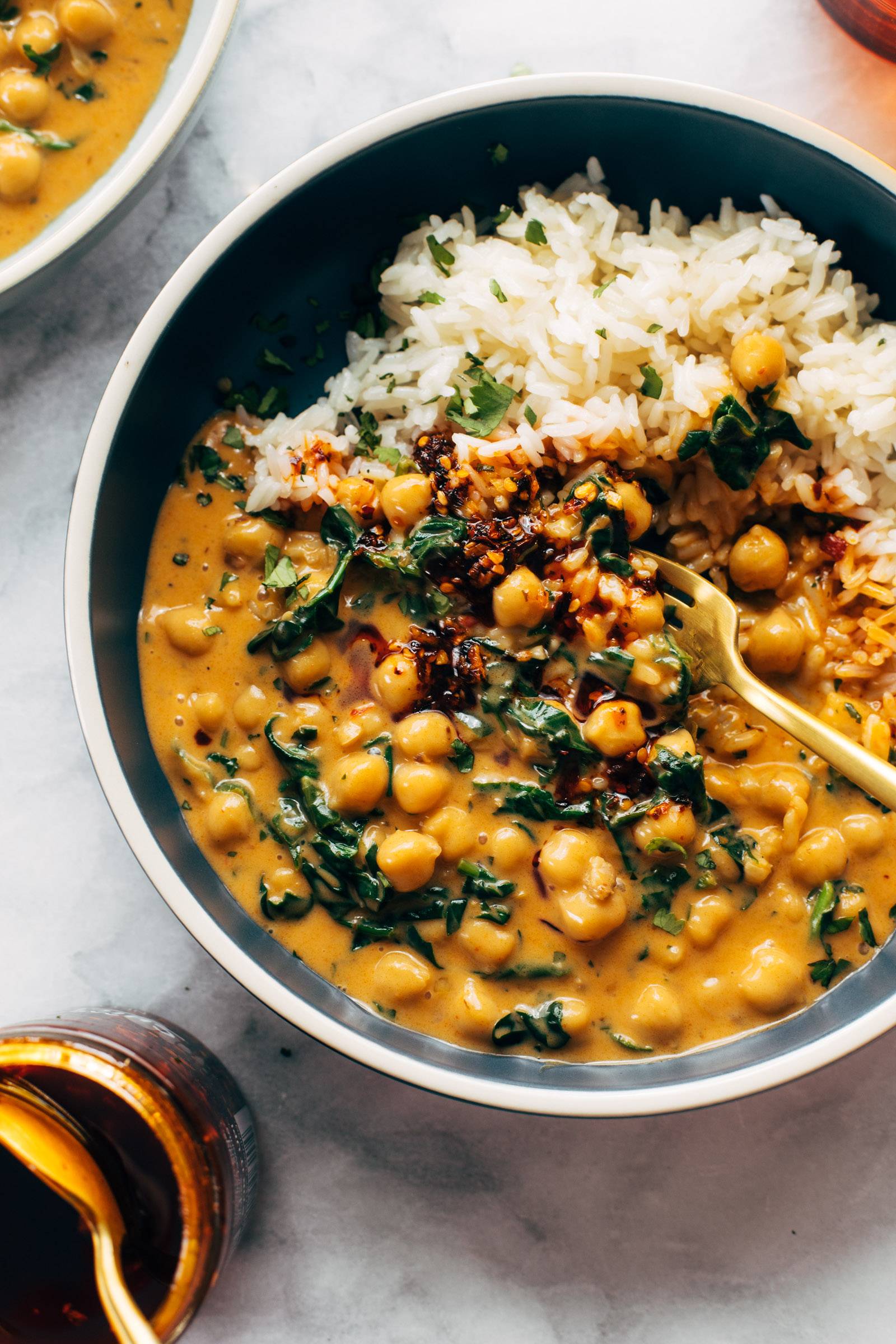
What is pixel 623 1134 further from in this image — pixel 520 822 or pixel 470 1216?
pixel 520 822

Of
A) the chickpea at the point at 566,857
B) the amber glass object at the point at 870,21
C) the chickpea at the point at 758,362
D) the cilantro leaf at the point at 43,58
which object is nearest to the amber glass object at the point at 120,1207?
the chickpea at the point at 566,857

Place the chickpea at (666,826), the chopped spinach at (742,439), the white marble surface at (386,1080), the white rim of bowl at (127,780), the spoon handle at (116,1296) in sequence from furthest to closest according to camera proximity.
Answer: the white marble surface at (386,1080) < the chopped spinach at (742,439) < the chickpea at (666,826) < the white rim of bowl at (127,780) < the spoon handle at (116,1296)

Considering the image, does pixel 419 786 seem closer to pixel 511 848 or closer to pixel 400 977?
pixel 511 848

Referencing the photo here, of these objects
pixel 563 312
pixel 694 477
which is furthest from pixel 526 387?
pixel 694 477

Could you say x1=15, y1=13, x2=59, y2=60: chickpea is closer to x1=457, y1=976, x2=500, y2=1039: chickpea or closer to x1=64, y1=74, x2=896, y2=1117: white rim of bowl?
x1=64, y1=74, x2=896, y2=1117: white rim of bowl

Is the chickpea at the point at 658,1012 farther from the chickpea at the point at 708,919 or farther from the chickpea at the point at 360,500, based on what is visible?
the chickpea at the point at 360,500

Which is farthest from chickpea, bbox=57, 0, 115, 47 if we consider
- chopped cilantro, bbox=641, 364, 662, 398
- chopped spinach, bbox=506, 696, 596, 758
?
chopped spinach, bbox=506, 696, 596, 758
